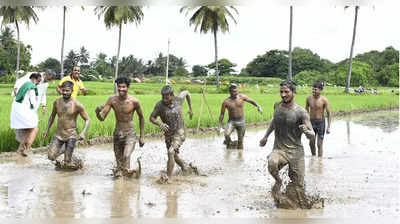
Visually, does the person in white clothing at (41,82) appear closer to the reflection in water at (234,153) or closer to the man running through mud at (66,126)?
the man running through mud at (66,126)

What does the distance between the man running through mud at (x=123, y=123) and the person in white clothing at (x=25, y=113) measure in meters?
2.44

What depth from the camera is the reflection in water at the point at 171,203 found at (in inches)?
254

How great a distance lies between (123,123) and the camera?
8.80 meters

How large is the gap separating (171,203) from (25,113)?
4.73m

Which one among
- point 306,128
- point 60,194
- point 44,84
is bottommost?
point 60,194

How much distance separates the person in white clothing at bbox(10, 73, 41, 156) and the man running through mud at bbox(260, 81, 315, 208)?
549 cm

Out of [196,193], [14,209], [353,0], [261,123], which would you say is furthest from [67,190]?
[261,123]

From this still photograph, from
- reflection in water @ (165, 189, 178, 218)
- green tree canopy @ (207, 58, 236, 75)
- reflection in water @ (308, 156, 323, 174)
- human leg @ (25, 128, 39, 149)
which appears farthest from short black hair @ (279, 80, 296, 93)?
green tree canopy @ (207, 58, 236, 75)

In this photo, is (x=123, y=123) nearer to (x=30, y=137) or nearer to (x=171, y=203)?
(x=171, y=203)

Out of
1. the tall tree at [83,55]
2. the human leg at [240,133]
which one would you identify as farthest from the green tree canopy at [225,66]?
the human leg at [240,133]

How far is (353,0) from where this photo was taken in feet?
18.6

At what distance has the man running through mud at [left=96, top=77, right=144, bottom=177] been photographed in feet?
28.3

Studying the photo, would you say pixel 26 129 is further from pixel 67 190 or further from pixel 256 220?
pixel 256 220

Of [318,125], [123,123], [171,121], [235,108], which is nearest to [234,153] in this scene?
[235,108]
